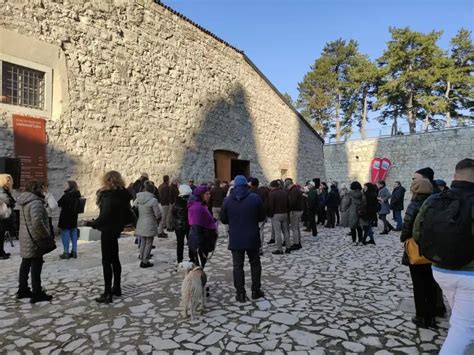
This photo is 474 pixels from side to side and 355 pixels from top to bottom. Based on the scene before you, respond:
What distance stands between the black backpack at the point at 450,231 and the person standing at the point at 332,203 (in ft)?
29.4

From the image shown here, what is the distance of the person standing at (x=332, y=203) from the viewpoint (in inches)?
450

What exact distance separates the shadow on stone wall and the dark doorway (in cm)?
21

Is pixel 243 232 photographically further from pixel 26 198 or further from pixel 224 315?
pixel 26 198

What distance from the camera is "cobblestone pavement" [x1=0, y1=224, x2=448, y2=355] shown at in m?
3.22

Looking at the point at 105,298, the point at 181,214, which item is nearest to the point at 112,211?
the point at 105,298

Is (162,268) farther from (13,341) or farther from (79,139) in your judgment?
(79,139)

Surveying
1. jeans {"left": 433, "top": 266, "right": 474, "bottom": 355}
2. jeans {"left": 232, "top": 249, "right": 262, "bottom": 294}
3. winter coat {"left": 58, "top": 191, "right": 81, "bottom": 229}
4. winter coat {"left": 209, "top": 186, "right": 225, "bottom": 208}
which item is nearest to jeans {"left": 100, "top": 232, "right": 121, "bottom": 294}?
jeans {"left": 232, "top": 249, "right": 262, "bottom": 294}

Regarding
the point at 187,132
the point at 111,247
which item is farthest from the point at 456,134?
the point at 111,247

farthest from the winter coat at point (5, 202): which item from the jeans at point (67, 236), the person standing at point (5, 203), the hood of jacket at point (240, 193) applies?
the hood of jacket at point (240, 193)

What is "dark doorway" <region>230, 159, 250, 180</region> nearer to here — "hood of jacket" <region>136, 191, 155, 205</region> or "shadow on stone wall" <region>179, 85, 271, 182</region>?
"shadow on stone wall" <region>179, 85, 271, 182</region>

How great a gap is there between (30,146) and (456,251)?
29.5ft

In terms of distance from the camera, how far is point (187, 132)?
520 inches

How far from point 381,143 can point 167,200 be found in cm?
2198

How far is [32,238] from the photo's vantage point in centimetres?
438
